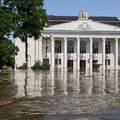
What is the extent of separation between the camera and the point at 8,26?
102 ft

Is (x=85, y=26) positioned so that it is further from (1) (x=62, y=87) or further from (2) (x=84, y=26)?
(1) (x=62, y=87)

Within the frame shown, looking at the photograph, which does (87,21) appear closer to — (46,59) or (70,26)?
(70,26)

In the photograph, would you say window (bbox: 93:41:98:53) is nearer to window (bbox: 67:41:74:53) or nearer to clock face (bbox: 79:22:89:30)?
clock face (bbox: 79:22:89:30)

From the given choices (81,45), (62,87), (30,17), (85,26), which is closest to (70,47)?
(81,45)

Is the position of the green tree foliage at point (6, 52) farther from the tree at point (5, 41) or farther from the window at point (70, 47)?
the window at point (70, 47)

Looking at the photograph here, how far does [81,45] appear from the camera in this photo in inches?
4621

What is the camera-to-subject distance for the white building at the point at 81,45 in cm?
11312

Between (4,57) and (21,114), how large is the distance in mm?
19377

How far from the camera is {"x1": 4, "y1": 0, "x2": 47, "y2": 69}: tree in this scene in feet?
189

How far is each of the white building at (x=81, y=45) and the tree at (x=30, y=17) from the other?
51.7 metres

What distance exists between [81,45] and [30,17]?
59.7 metres

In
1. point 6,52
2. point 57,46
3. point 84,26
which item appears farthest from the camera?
point 57,46

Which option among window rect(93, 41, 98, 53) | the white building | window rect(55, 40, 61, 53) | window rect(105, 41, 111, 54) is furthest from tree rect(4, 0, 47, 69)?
window rect(105, 41, 111, 54)

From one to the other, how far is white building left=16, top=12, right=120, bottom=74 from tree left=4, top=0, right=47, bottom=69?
5171cm
